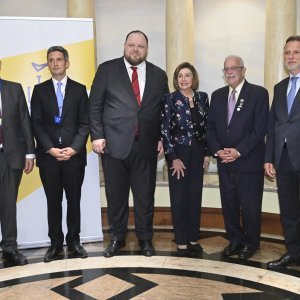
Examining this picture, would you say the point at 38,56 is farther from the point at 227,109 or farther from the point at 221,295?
the point at 221,295

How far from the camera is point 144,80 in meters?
3.48

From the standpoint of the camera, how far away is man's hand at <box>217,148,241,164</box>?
330cm

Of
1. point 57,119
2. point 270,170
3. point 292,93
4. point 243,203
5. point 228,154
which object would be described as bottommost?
point 243,203

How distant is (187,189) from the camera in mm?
3480

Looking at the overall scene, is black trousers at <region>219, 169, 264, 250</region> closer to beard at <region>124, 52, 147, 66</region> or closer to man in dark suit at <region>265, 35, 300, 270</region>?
man in dark suit at <region>265, 35, 300, 270</region>

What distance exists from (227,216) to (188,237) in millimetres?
388

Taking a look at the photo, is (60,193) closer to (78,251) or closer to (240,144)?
(78,251)

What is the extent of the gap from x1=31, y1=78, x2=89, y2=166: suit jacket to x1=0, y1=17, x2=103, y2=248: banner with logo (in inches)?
15.1

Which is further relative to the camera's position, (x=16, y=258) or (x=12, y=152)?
(x=16, y=258)

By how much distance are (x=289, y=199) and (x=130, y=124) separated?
1.35 metres

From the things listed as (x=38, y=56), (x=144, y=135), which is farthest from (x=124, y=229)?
(x=38, y=56)

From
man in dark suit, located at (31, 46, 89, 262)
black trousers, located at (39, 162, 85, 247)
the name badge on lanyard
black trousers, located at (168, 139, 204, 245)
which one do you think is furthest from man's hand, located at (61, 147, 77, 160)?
black trousers, located at (168, 139, 204, 245)

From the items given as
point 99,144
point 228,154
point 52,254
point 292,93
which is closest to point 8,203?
point 52,254

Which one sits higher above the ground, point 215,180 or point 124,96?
point 124,96
